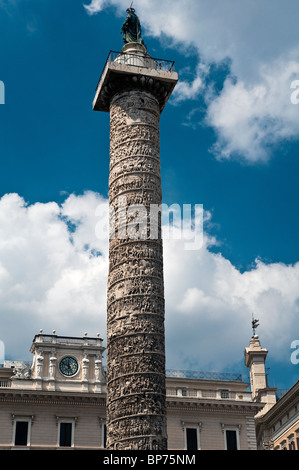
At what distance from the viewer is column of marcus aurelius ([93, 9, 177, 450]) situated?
12852mm

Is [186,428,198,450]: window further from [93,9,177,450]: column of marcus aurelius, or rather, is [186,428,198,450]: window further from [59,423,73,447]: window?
[93,9,177,450]: column of marcus aurelius

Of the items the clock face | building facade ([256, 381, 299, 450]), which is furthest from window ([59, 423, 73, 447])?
building facade ([256, 381, 299, 450])

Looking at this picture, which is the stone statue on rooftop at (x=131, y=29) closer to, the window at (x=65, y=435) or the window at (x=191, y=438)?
the window at (x=65, y=435)

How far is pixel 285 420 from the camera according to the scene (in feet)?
95.3

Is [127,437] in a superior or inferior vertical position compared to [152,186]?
inferior

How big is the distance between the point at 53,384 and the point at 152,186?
14.2 metres

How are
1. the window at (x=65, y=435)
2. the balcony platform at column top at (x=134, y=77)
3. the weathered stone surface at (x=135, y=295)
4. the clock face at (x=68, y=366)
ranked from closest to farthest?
the weathered stone surface at (x=135, y=295) < the balcony platform at column top at (x=134, y=77) < the window at (x=65, y=435) < the clock face at (x=68, y=366)

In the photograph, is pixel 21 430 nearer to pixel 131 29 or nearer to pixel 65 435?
pixel 65 435

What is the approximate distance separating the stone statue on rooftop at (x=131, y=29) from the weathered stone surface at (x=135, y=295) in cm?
215

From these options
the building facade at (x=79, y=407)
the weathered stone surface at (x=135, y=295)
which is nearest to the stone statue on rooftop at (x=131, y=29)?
the weathered stone surface at (x=135, y=295)

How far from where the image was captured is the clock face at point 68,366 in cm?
2728
